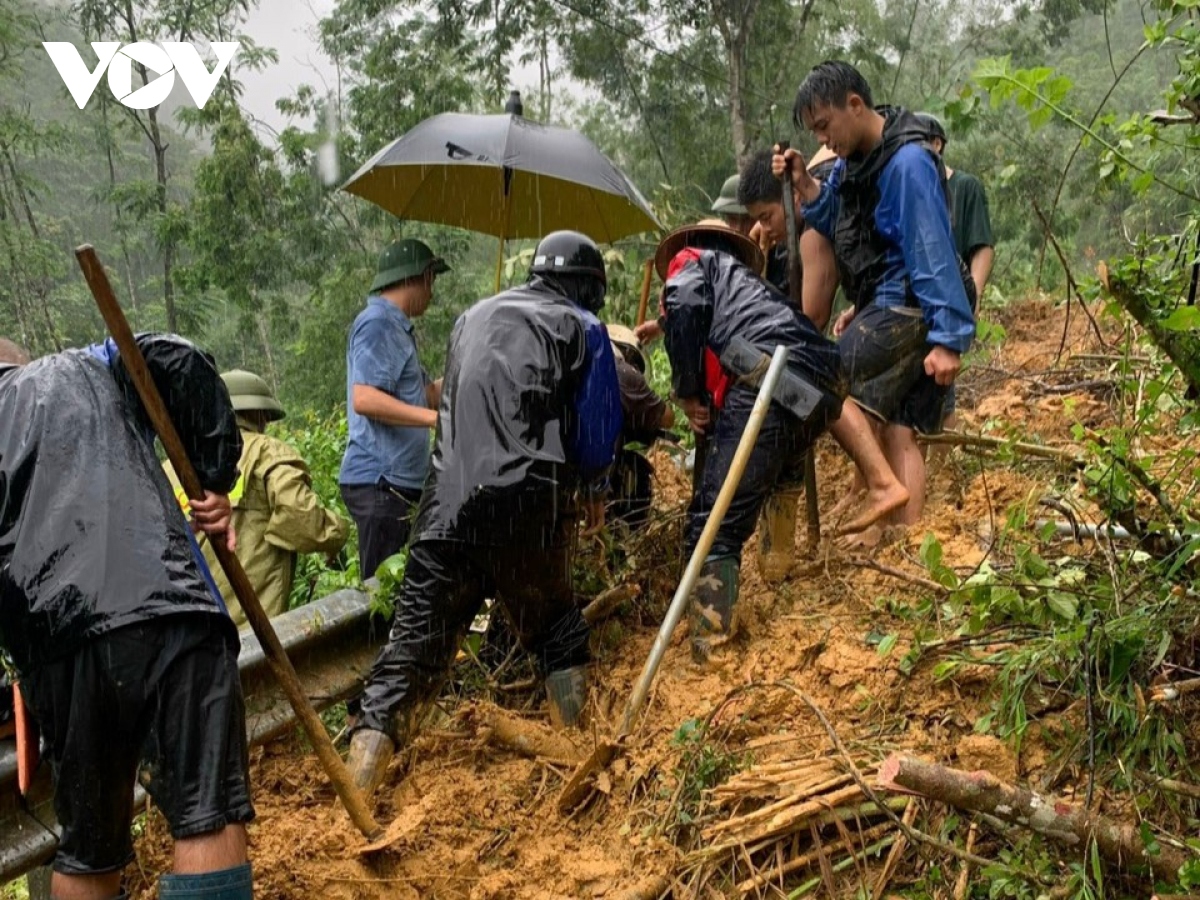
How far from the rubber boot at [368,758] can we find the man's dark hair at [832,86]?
306 centimetres

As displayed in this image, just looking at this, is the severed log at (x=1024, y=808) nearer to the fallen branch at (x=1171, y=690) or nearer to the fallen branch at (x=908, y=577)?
the fallen branch at (x=1171, y=690)

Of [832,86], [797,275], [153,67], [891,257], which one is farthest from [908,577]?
[153,67]

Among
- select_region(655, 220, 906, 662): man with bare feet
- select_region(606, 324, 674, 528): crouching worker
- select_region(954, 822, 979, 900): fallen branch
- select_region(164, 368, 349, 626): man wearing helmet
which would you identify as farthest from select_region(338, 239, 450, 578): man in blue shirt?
select_region(954, 822, 979, 900): fallen branch

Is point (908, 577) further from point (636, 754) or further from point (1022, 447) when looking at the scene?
point (636, 754)

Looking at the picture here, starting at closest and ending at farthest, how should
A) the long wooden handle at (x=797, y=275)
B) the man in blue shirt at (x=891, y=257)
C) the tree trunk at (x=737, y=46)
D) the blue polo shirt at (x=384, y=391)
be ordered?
the man in blue shirt at (x=891, y=257) → the long wooden handle at (x=797, y=275) → the blue polo shirt at (x=384, y=391) → the tree trunk at (x=737, y=46)

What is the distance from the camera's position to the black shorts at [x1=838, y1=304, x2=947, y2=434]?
4.30 meters

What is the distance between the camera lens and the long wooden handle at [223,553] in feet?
8.41

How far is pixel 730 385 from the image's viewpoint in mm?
4352

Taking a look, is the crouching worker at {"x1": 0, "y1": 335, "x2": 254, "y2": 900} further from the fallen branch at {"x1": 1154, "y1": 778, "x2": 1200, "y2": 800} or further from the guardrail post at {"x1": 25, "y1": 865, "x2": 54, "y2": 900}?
the fallen branch at {"x1": 1154, "y1": 778, "x2": 1200, "y2": 800}

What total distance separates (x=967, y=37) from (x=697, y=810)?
2697 cm

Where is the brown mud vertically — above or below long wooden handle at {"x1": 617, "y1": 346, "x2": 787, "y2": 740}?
below

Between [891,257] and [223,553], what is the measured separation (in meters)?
3.09

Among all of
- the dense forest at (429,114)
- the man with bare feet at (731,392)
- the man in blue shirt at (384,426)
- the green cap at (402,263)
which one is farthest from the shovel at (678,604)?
the dense forest at (429,114)

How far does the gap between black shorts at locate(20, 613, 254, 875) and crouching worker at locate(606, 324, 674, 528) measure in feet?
7.93
